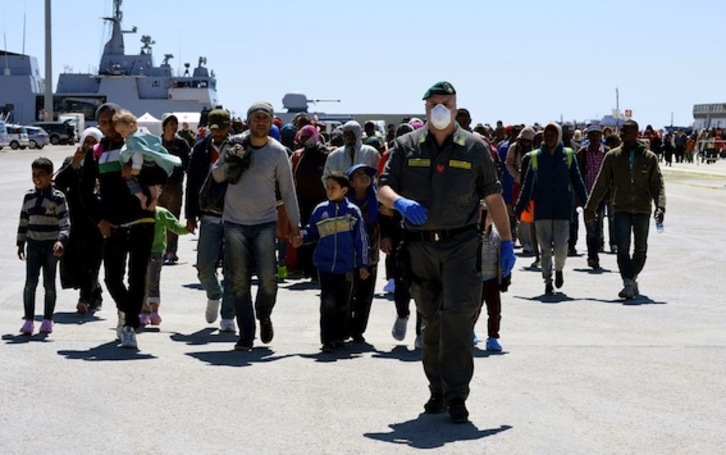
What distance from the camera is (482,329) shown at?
11812 millimetres

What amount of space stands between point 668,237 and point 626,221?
333 inches

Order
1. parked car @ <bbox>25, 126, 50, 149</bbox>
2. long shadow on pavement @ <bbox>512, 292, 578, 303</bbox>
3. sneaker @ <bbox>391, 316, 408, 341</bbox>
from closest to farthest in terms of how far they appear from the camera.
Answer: sneaker @ <bbox>391, 316, 408, 341</bbox>, long shadow on pavement @ <bbox>512, 292, 578, 303</bbox>, parked car @ <bbox>25, 126, 50, 149</bbox>

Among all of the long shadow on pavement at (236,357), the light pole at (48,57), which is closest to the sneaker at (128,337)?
the long shadow on pavement at (236,357)

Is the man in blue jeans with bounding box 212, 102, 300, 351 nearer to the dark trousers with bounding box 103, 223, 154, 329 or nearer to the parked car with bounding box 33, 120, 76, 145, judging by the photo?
the dark trousers with bounding box 103, 223, 154, 329

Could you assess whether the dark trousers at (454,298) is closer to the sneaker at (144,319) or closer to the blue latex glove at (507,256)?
the blue latex glove at (507,256)

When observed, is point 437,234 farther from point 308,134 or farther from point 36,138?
point 36,138

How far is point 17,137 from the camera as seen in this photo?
88.1 m

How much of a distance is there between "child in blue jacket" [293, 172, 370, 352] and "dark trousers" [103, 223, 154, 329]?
125 centimetres

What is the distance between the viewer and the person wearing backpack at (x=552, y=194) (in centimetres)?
1452

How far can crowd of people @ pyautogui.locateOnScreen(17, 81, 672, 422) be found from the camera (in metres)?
7.84

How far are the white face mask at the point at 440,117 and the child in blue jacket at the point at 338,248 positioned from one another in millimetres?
3032

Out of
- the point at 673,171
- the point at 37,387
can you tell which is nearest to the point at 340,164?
the point at 37,387

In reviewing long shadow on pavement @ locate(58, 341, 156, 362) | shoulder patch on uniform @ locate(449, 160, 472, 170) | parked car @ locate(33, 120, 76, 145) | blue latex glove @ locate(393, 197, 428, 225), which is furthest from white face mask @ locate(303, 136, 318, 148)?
parked car @ locate(33, 120, 76, 145)

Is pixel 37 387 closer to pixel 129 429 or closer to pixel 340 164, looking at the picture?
pixel 129 429
